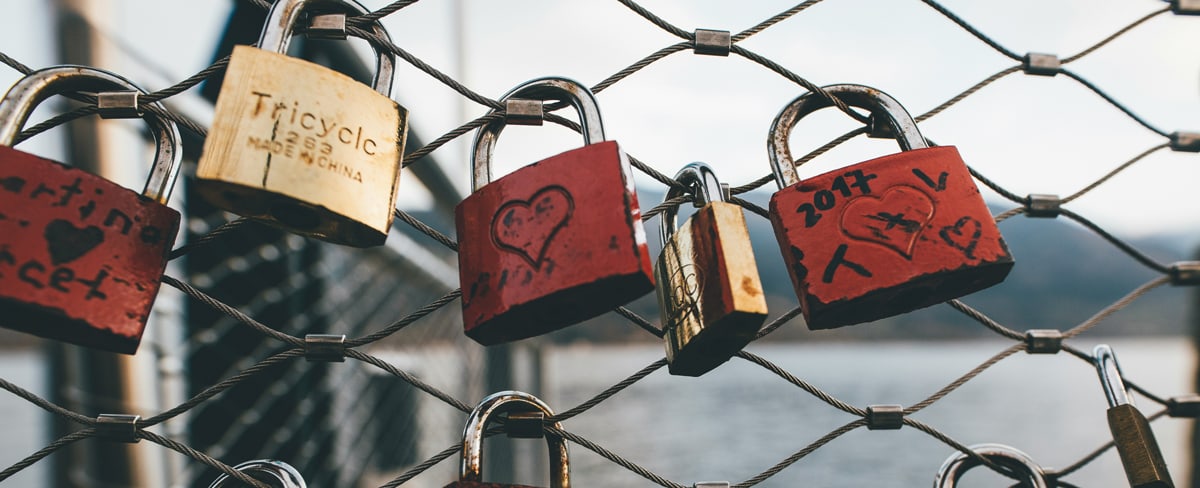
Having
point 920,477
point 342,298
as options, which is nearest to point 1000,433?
point 920,477

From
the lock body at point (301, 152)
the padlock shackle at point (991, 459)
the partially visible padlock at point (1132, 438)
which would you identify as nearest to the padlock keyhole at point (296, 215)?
the lock body at point (301, 152)

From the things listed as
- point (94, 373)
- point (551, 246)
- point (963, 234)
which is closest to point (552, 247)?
point (551, 246)

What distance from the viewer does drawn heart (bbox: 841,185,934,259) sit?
0.43 m

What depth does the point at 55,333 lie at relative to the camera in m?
0.39

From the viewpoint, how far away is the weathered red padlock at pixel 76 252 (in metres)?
0.37

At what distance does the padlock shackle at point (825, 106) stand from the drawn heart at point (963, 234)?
→ 0.12 meters

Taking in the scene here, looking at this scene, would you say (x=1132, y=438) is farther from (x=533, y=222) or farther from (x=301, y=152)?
(x=301, y=152)

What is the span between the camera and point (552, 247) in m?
0.40

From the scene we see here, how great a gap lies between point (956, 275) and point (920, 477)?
10.3 meters

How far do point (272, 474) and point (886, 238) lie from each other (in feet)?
1.37

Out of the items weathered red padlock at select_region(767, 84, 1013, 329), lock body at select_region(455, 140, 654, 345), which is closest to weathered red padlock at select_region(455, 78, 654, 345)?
lock body at select_region(455, 140, 654, 345)

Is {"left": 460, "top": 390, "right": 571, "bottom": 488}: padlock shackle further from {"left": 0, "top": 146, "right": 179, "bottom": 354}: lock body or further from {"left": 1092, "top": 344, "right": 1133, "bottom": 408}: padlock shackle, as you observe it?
{"left": 1092, "top": 344, "right": 1133, "bottom": 408}: padlock shackle

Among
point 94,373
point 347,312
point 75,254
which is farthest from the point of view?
point 347,312

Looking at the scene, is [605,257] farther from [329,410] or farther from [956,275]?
[329,410]
